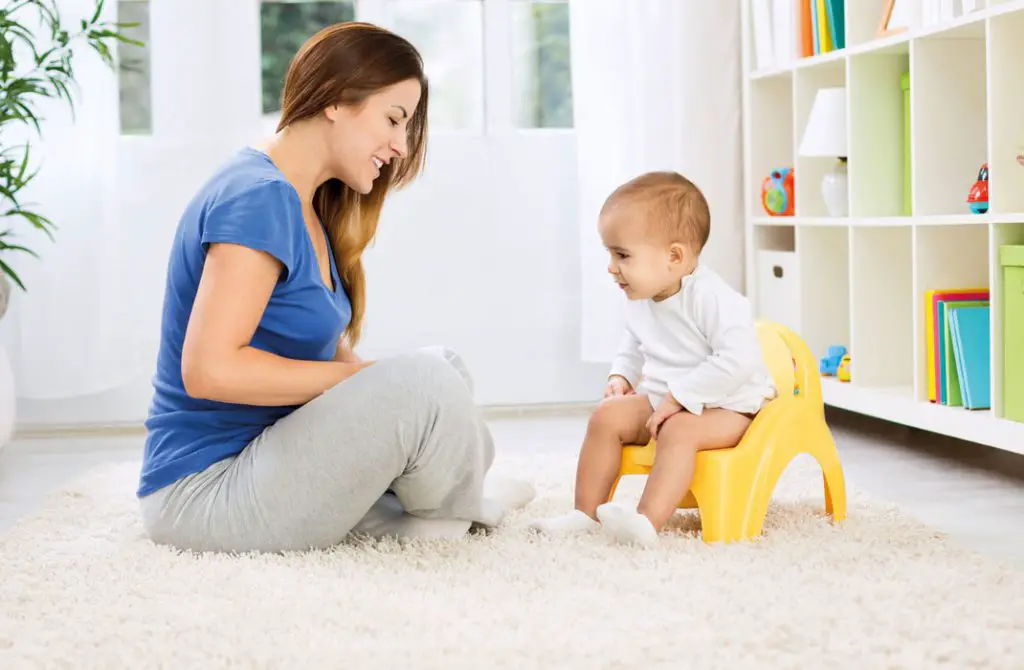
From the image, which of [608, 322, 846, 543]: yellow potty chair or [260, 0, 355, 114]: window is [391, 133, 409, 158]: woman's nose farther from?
[260, 0, 355, 114]: window

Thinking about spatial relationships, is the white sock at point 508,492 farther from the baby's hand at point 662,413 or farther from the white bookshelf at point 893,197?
the white bookshelf at point 893,197

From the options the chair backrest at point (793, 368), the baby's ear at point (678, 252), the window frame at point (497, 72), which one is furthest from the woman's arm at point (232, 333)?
the window frame at point (497, 72)

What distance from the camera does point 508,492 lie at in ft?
6.67

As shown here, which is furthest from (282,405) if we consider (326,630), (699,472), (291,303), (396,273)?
(396,273)

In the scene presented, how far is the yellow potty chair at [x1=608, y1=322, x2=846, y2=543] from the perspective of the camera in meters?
1.74

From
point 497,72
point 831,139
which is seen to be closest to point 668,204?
point 831,139

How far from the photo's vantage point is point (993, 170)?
7.48ft

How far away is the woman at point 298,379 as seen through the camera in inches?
62.3

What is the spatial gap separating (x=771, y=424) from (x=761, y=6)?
1.79 metres

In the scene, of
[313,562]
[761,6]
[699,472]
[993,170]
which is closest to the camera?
[313,562]

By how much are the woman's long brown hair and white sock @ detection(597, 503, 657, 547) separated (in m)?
0.54

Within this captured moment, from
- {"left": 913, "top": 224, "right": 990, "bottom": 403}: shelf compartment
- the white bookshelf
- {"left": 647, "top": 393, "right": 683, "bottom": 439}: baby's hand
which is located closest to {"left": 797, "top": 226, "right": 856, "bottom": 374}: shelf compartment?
the white bookshelf

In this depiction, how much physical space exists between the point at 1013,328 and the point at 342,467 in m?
1.33

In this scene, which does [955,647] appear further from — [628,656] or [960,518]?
[960,518]
